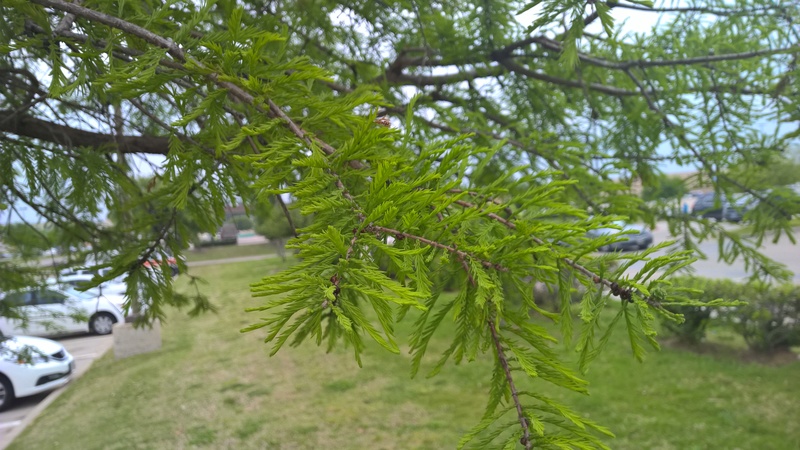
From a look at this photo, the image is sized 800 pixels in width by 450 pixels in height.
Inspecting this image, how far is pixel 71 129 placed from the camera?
8.07ft

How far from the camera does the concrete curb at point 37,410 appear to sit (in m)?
6.61

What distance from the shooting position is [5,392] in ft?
25.7

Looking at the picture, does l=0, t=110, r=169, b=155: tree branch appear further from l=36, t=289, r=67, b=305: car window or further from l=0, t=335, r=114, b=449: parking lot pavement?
l=0, t=335, r=114, b=449: parking lot pavement

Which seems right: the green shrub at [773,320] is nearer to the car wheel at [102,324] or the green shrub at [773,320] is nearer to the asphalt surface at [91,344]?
the asphalt surface at [91,344]

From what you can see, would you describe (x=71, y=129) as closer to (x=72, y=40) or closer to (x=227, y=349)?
(x=72, y=40)

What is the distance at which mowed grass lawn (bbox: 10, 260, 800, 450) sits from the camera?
5.36m

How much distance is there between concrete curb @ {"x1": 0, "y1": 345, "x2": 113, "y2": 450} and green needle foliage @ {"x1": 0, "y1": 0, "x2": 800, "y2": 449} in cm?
515

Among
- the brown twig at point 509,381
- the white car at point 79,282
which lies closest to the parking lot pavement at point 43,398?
the white car at point 79,282

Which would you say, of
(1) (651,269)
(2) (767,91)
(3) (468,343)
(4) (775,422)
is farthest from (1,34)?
(4) (775,422)

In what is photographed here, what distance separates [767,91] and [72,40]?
2.93 meters

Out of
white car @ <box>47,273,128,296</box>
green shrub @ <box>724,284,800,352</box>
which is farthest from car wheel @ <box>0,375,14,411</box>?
green shrub @ <box>724,284,800,352</box>

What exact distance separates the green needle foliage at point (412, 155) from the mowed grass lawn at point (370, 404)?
10.1 feet

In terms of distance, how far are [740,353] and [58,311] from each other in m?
7.99

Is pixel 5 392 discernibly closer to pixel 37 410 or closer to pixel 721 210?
pixel 37 410
